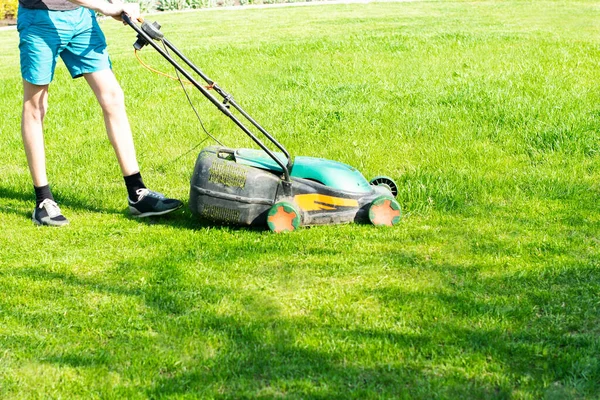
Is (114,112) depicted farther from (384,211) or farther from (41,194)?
(384,211)

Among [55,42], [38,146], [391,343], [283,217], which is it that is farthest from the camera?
[38,146]

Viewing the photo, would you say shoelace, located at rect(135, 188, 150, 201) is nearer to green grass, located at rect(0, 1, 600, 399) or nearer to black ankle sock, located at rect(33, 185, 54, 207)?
green grass, located at rect(0, 1, 600, 399)

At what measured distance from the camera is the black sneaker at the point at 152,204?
4629 millimetres

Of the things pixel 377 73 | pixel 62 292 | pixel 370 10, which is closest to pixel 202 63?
pixel 377 73

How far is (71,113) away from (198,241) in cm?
334

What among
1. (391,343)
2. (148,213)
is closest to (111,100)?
(148,213)

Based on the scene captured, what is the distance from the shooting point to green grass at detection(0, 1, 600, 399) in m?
2.89

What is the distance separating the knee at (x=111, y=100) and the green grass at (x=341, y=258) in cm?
67

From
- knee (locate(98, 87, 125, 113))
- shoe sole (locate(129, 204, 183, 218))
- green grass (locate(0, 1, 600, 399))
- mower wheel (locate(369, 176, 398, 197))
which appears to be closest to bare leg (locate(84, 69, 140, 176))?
knee (locate(98, 87, 125, 113))

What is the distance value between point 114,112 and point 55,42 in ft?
1.64

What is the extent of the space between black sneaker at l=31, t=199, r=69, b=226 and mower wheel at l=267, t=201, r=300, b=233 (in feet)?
4.21

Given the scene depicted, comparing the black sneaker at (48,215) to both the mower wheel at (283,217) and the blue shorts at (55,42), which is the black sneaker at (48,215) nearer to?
the blue shorts at (55,42)

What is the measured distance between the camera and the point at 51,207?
15.5 feet

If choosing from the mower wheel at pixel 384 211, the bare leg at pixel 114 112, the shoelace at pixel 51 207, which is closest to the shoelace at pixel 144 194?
the bare leg at pixel 114 112
